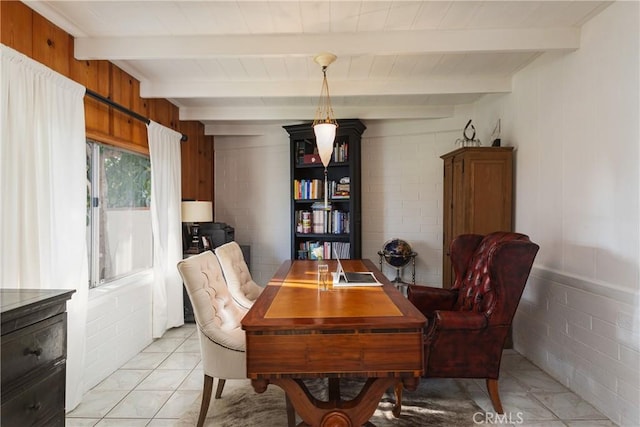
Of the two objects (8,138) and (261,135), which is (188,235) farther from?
(8,138)

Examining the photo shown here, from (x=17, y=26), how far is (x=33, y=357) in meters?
1.82

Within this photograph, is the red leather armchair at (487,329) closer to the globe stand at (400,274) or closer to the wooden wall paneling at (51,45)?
the globe stand at (400,274)

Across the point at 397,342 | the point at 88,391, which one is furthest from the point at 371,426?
the point at 88,391

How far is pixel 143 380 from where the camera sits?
2.71 metres

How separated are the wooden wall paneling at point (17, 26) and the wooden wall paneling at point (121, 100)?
2.67 ft

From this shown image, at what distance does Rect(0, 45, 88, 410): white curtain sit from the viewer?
1.91 m

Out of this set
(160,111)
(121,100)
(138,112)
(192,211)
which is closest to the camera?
(121,100)

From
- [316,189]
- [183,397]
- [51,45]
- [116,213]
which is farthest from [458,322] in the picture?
[51,45]

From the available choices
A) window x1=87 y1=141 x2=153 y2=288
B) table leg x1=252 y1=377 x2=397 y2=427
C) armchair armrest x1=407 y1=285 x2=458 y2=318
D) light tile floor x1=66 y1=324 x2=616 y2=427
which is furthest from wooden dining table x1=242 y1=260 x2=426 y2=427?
window x1=87 y1=141 x2=153 y2=288

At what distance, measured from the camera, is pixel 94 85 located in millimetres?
2715

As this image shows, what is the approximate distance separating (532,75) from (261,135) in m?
3.27

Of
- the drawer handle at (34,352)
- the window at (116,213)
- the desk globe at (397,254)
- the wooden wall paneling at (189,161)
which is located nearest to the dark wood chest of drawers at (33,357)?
the drawer handle at (34,352)

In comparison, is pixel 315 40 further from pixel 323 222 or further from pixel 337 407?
pixel 323 222

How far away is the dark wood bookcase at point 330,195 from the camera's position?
435 centimetres
